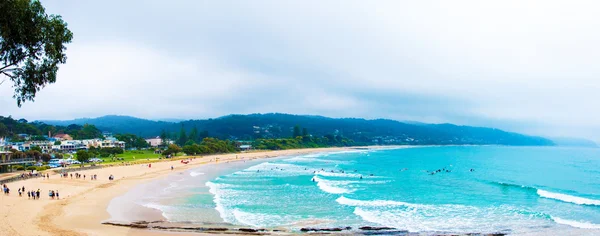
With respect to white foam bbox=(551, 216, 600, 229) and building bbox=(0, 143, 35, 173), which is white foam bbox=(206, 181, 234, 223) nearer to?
white foam bbox=(551, 216, 600, 229)

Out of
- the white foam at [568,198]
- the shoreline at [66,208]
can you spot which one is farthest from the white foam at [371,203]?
the shoreline at [66,208]

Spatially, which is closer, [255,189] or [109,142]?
[255,189]

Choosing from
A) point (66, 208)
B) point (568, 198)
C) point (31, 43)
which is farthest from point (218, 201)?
point (568, 198)

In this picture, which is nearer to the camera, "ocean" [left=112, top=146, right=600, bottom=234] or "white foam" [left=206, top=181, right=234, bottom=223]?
"ocean" [left=112, top=146, right=600, bottom=234]

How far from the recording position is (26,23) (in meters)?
15.4

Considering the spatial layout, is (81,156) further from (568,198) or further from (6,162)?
(568,198)

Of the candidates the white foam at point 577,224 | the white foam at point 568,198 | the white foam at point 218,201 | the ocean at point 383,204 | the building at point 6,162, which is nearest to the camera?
the white foam at point 577,224

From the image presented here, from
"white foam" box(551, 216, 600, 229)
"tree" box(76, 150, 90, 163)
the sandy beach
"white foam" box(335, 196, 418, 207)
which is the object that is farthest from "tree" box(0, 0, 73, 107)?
"tree" box(76, 150, 90, 163)

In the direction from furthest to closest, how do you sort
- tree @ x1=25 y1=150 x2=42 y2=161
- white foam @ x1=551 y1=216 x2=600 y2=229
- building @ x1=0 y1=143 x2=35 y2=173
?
tree @ x1=25 y1=150 x2=42 y2=161
building @ x1=0 y1=143 x2=35 y2=173
white foam @ x1=551 y1=216 x2=600 y2=229

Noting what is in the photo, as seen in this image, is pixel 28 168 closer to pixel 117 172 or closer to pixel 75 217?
pixel 117 172

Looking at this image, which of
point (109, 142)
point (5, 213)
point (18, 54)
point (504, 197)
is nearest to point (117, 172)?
point (5, 213)

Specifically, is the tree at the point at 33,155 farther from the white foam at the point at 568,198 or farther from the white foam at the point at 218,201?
the white foam at the point at 568,198

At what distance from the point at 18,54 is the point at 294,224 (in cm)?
1659

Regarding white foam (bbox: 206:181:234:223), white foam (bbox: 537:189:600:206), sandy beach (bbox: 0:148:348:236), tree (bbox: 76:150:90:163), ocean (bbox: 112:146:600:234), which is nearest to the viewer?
sandy beach (bbox: 0:148:348:236)
